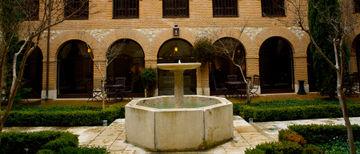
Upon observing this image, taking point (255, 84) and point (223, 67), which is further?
point (223, 67)

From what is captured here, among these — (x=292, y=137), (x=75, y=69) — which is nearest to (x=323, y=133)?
(x=292, y=137)

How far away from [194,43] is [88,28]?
20.9ft

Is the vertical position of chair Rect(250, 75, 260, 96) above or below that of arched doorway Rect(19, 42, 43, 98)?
below

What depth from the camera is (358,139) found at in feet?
24.2

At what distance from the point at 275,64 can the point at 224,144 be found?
1216cm

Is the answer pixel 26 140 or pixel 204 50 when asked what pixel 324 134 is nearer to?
pixel 26 140

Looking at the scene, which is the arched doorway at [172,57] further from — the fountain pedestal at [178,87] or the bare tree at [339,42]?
the fountain pedestal at [178,87]

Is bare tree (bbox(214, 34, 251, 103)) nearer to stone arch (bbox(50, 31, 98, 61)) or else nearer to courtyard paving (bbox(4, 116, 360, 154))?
courtyard paving (bbox(4, 116, 360, 154))

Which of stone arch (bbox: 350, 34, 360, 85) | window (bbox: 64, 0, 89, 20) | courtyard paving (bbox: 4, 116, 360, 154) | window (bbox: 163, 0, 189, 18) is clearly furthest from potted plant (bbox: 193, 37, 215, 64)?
stone arch (bbox: 350, 34, 360, 85)

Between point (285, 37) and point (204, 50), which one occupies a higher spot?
point (285, 37)

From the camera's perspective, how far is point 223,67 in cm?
1719

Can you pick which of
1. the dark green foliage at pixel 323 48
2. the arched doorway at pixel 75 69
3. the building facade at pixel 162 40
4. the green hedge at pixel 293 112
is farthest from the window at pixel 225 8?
the arched doorway at pixel 75 69

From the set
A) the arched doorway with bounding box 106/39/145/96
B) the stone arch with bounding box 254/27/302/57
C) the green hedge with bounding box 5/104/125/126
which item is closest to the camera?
the green hedge with bounding box 5/104/125/126

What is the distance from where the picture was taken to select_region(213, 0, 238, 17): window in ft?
54.6
